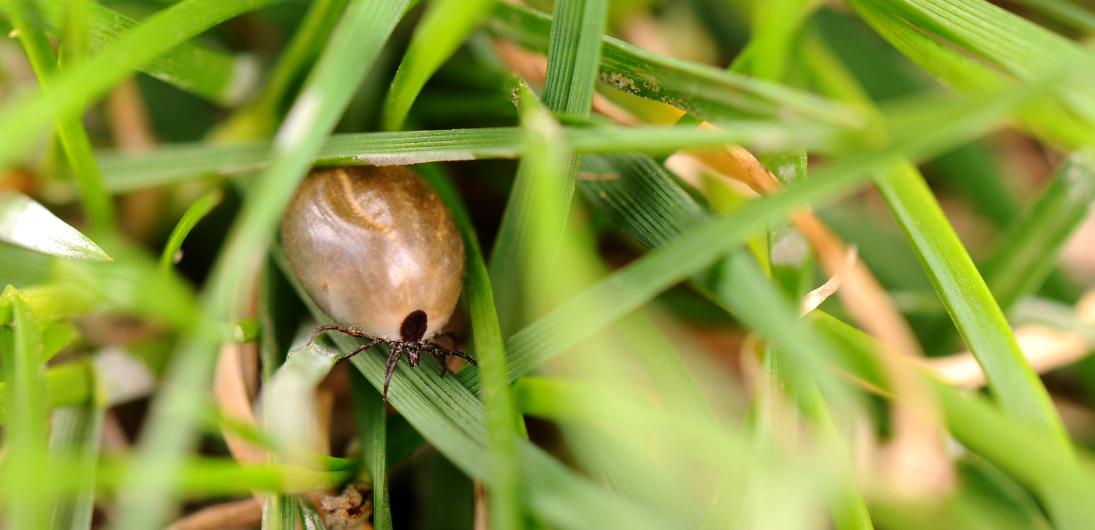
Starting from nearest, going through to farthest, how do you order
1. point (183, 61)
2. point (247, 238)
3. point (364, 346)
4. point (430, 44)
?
point (247, 238) → point (430, 44) → point (364, 346) → point (183, 61)

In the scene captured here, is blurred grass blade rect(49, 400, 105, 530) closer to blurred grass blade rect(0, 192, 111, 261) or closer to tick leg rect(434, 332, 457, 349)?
blurred grass blade rect(0, 192, 111, 261)

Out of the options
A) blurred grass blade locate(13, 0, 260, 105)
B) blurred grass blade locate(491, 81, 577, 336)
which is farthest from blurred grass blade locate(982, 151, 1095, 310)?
blurred grass blade locate(13, 0, 260, 105)

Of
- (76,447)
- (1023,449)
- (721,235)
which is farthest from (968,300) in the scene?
(76,447)

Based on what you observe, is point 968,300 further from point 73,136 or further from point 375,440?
point 73,136

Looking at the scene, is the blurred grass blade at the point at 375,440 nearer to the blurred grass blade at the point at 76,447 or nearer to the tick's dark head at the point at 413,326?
the tick's dark head at the point at 413,326

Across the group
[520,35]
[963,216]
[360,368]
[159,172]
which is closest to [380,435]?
[360,368]

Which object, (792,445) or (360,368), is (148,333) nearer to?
(360,368)
